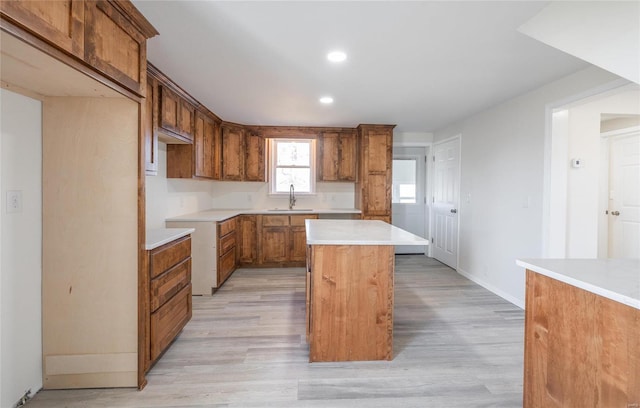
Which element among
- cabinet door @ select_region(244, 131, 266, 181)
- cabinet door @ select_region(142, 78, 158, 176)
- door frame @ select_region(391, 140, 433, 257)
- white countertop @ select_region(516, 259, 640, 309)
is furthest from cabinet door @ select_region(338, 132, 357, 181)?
white countertop @ select_region(516, 259, 640, 309)

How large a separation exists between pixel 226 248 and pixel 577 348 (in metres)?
3.63

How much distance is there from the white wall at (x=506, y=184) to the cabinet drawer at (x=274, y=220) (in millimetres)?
2730

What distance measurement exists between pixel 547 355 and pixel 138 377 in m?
2.27

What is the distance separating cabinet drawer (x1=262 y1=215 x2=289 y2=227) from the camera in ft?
15.4

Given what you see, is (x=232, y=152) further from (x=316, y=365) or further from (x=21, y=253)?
(x=316, y=365)

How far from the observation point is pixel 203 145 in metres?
3.98

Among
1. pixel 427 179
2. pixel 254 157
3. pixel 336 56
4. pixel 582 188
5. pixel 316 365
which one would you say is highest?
pixel 336 56

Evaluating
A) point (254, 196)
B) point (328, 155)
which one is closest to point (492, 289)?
point (328, 155)

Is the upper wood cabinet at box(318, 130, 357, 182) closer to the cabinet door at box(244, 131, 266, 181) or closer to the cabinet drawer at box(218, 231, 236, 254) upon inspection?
the cabinet door at box(244, 131, 266, 181)

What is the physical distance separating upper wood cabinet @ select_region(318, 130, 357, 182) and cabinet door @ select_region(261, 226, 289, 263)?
1.15m

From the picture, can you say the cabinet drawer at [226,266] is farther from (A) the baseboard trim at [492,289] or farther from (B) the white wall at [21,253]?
(A) the baseboard trim at [492,289]

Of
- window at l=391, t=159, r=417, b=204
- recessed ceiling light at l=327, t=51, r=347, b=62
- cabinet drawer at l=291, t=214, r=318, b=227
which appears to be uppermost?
recessed ceiling light at l=327, t=51, r=347, b=62

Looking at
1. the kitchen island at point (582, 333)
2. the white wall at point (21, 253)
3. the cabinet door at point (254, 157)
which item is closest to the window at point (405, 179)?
the cabinet door at point (254, 157)

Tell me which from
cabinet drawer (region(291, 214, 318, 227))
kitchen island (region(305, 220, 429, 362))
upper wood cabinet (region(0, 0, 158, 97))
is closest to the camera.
→ upper wood cabinet (region(0, 0, 158, 97))
